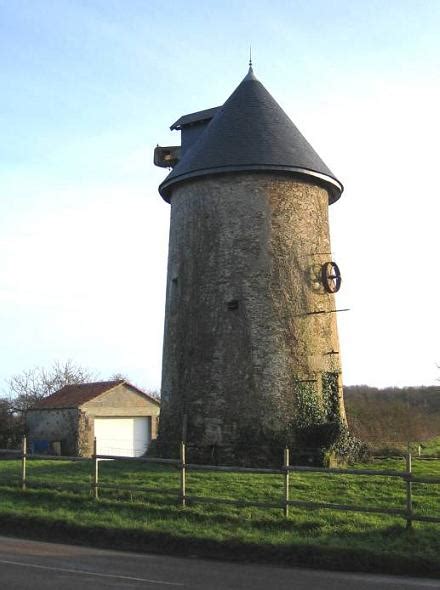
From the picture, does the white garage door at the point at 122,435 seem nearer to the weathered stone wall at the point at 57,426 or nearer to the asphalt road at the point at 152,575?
the weathered stone wall at the point at 57,426

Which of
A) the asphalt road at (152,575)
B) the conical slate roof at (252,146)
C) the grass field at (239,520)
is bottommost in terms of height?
the asphalt road at (152,575)

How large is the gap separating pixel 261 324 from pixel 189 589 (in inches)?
456

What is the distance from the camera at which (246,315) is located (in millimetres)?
19891

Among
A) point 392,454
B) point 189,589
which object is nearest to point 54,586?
point 189,589

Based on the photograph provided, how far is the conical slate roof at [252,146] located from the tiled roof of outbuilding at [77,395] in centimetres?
1043

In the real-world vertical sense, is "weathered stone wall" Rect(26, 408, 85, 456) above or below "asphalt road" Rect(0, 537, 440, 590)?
above

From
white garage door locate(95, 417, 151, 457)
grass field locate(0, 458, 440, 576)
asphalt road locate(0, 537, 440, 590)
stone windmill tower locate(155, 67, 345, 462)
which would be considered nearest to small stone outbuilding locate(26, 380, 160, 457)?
white garage door locate(95, 417, 151, 457)

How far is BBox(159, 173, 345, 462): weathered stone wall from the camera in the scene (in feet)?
64.4

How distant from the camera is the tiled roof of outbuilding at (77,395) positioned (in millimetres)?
29734

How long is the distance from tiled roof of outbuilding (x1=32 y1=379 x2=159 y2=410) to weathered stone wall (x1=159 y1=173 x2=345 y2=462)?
362 inches

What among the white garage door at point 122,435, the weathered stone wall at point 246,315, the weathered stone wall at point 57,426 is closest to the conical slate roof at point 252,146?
the weathered stone wall at point 246,315

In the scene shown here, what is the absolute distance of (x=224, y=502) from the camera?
13.3m

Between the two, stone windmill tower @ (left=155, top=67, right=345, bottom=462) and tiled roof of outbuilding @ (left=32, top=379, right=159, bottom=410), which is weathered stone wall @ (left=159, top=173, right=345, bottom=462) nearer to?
stone windmill tower @ (left=155, top=67, right=345, bottom=462)

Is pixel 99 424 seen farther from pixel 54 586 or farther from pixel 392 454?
pixel 54 586
